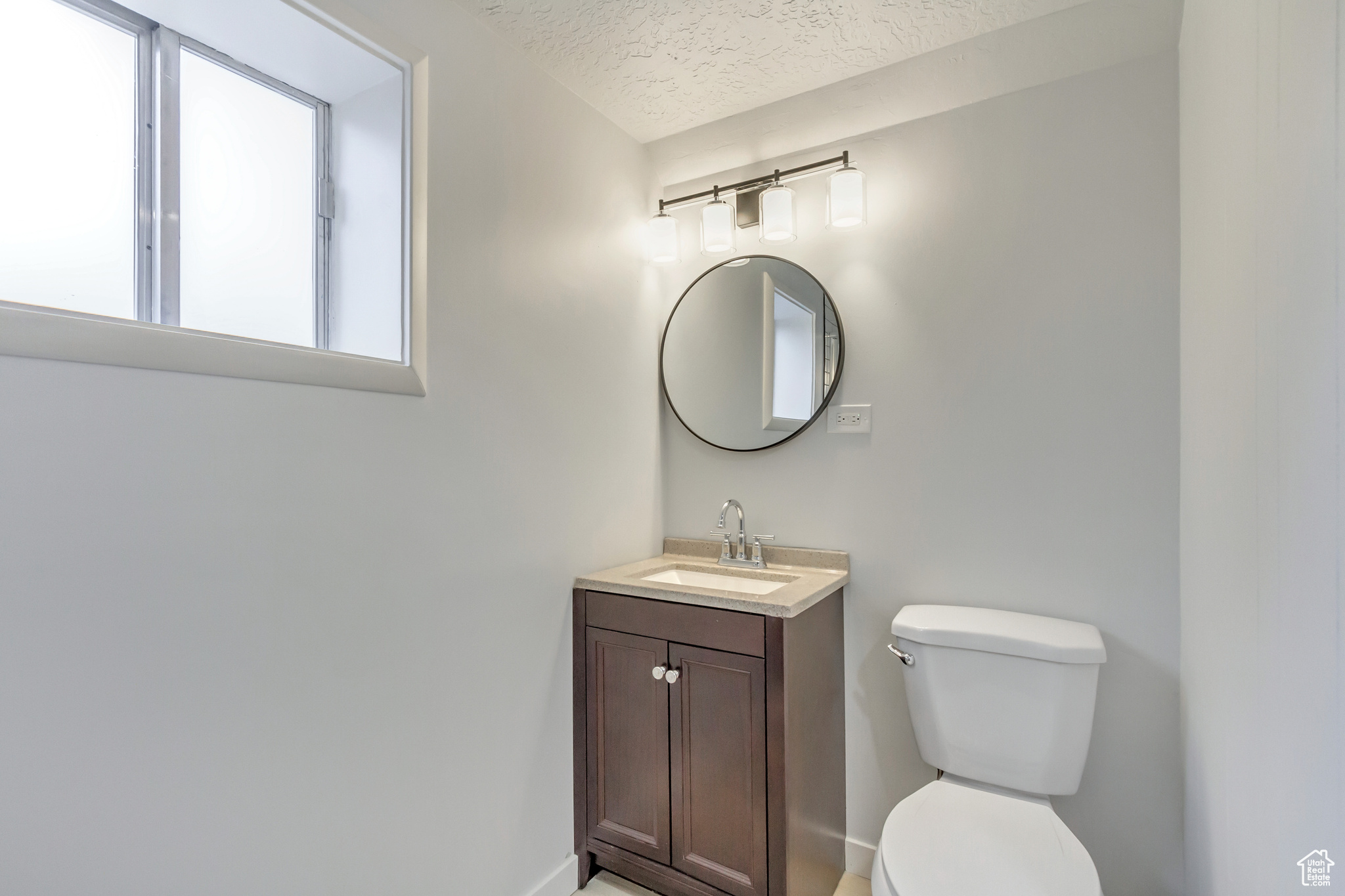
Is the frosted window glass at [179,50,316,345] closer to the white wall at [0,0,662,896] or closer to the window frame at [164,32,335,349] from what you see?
the window frame at [164,32,335,349]

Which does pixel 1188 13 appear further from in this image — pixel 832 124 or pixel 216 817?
pixel 216 817

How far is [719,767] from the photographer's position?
1.61 metres

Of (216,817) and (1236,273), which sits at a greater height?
(1236,273)

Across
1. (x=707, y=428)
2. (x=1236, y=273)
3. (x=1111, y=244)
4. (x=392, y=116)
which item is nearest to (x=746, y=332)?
(x=707, y=428)

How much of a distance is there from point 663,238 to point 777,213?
1.37 feet

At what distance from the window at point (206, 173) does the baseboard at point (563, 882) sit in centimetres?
145

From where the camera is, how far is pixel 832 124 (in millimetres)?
1950

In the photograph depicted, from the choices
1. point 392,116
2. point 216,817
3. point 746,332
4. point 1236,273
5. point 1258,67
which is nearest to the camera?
point 1258,67

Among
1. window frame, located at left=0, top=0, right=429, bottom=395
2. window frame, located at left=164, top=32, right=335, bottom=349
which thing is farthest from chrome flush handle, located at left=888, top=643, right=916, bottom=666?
window frame, located at left=164, top=32, right=335, bottom=349

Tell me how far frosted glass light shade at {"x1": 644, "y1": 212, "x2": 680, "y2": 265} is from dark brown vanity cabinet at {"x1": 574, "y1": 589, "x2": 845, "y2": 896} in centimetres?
116

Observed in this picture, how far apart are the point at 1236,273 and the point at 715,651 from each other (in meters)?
1.27

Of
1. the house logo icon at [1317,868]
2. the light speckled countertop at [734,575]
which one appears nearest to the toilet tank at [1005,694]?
the light speckled countertop at [734,575]

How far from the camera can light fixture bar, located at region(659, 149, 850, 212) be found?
6.38 feet

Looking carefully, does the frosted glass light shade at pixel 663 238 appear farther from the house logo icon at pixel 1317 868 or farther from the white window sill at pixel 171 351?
the house logo icon at pixel 1317 868
